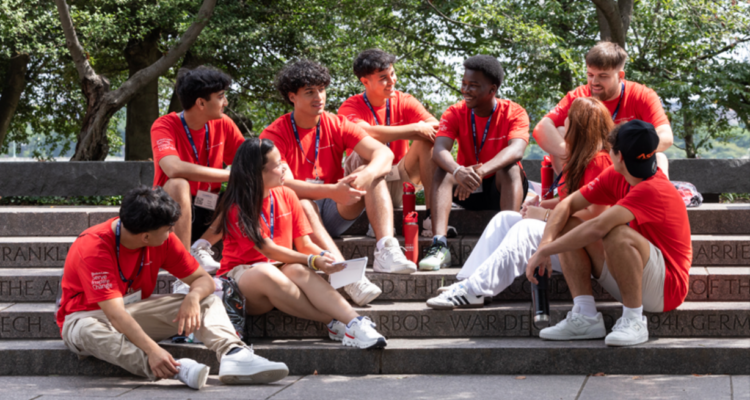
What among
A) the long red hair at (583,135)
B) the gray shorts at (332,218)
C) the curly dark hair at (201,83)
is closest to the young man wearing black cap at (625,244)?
the long red hair at (583,135)

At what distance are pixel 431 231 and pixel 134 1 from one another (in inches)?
397

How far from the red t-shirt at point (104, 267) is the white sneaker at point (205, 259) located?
2.34 feet

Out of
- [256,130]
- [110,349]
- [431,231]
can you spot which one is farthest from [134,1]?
[110,349]

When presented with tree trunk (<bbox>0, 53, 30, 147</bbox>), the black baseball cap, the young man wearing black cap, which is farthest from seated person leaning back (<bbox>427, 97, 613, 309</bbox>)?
tree trunk (<bbox>0, 53, 30, 147</bbox>)

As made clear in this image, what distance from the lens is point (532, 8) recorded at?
587 inches

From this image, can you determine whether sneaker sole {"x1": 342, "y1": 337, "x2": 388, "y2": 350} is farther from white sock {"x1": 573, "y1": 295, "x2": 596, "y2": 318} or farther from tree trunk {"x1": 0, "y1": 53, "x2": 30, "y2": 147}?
tree trunk {"x1": 0, "y1": 53, "x2": 30, "y2": 147}

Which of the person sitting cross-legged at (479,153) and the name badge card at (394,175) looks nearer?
the person sitting cross-legged at (479,153)

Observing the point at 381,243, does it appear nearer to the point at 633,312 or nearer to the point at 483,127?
the point at 483,127

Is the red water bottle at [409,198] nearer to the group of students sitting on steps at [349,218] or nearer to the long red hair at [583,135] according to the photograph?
the group of students sitting on steps at [349,218]

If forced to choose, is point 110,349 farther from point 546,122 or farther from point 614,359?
point 546,122

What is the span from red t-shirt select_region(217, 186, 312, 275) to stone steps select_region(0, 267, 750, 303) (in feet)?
2.23

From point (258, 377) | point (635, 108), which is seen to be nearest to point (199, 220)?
point (258, 377)

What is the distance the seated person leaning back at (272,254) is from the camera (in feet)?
14.7

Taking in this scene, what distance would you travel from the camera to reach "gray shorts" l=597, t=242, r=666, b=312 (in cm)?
423
